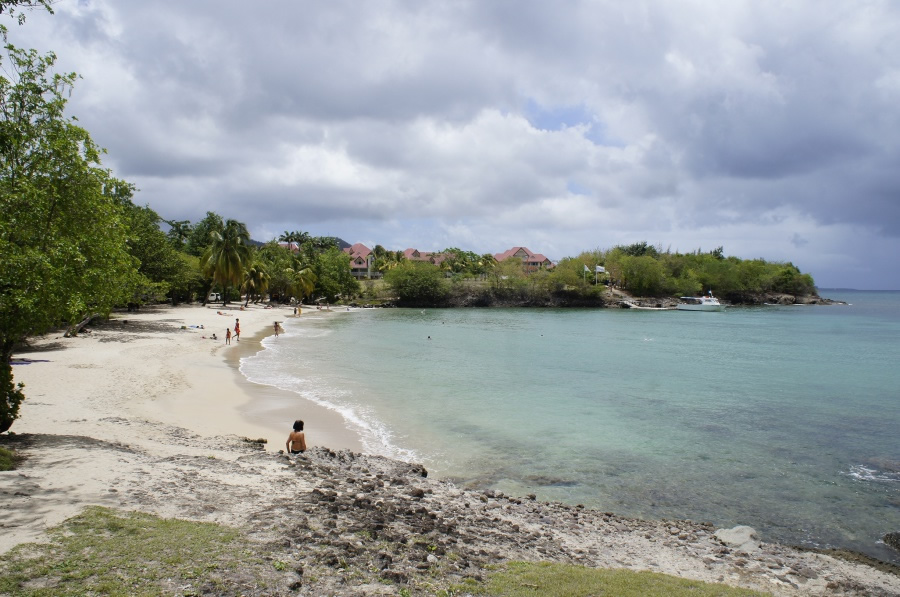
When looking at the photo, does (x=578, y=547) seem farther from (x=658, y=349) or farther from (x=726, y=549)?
(x=658, y=349)

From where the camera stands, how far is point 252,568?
6238 mm

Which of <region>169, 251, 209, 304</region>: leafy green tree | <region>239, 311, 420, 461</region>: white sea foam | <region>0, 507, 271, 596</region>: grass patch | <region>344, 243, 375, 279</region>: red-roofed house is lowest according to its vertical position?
<region>239, 311, 420, 461</region>: white sea foam

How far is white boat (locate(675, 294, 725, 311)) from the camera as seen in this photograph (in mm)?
110500

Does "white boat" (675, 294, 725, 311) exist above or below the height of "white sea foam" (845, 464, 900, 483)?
above

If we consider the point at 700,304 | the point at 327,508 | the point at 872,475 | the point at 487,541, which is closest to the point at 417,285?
the point at 700,304

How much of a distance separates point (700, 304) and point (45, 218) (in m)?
121

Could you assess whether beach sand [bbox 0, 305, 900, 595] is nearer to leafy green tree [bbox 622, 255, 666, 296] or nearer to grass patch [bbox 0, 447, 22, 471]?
grass patch [bbox 0, 447, 22, 471]

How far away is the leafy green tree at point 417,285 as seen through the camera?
10319cm

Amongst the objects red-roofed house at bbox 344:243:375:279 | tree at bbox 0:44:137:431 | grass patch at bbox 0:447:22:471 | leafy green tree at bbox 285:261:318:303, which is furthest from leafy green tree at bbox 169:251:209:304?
red-roofed house at bbox 344:243:375:279

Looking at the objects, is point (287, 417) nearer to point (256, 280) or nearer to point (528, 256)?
point (256, 280)

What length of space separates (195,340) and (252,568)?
1377 inches

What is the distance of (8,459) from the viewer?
9148mm

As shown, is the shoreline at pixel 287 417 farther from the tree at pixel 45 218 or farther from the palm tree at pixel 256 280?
the palm tree at pixel 256 280

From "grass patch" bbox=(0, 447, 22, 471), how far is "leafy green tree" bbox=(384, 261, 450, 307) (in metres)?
93.4
